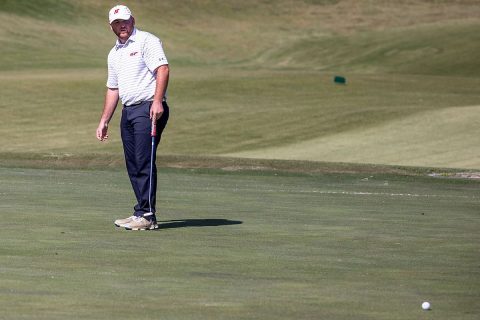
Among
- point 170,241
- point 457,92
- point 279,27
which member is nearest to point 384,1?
point 279,27

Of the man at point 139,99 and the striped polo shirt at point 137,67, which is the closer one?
the man at point 139,99

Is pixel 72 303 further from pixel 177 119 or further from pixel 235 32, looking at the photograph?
pixel 235 32

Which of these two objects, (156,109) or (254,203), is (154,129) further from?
(254,203)

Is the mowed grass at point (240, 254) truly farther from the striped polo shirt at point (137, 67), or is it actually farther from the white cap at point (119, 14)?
the white cap at point (119, 14)

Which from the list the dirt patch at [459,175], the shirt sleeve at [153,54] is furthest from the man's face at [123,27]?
the dirt patch at [459,175]

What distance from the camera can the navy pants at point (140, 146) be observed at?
13.6 metres

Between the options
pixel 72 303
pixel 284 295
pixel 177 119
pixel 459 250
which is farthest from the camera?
pixel 177 119

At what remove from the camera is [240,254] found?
1152 centimetres

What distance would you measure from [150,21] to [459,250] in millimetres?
87187

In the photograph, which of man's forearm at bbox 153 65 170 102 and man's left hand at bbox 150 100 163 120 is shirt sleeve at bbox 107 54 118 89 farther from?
man's left hand at bbox 150 100 163 120

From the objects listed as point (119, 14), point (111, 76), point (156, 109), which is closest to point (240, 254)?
point (156, 109)

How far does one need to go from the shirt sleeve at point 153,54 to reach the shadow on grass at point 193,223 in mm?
1581

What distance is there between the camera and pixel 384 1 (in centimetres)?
10712

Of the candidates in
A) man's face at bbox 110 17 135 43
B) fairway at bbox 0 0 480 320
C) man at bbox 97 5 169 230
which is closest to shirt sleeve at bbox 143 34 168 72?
man at bbox 97 5 169 230
